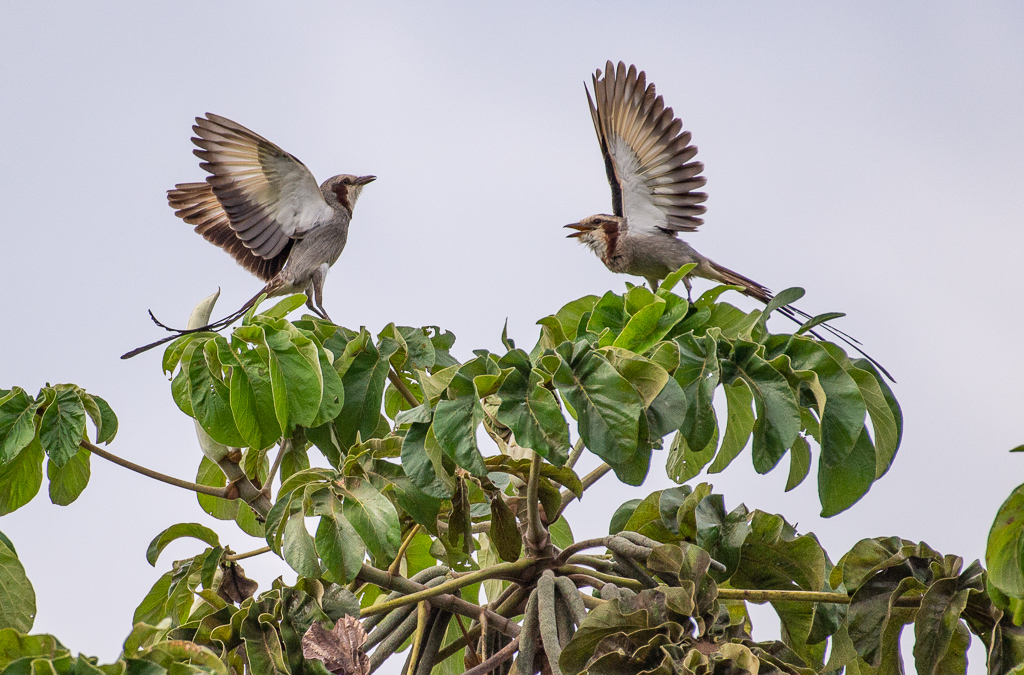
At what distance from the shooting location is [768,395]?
167 centimetres

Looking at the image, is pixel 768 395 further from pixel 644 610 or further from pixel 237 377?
pixel 237 377

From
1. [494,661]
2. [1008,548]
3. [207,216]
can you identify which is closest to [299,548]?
[494,661]

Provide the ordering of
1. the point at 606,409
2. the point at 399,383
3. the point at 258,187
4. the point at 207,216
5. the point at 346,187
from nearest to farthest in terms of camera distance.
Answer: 1. the point at 606,409
2. the point at 399,383
3. the point at 258,187
4. the point at 207,216
5. the point at 346,187

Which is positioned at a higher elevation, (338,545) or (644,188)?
(644,188)

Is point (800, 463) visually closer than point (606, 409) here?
No

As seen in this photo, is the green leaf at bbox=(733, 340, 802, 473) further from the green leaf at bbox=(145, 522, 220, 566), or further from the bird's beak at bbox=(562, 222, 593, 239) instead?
the bird's beak at bbox=(562, 222, 593, 239)

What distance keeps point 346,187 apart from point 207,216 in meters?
0.76

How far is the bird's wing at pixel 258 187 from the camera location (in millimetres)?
3615

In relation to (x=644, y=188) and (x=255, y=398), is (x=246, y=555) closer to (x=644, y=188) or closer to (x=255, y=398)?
(x=255, y=398)

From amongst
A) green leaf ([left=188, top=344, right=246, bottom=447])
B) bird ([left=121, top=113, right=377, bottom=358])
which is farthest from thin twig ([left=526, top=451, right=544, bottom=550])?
bird ([left=121, top=113, right=377, bottom=358])

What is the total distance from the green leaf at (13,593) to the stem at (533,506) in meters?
1.10

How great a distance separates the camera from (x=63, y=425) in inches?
85.0

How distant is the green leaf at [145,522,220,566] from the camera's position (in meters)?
2.35

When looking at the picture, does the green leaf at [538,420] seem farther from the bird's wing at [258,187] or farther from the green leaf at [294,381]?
the bird's wing at [258,187]
